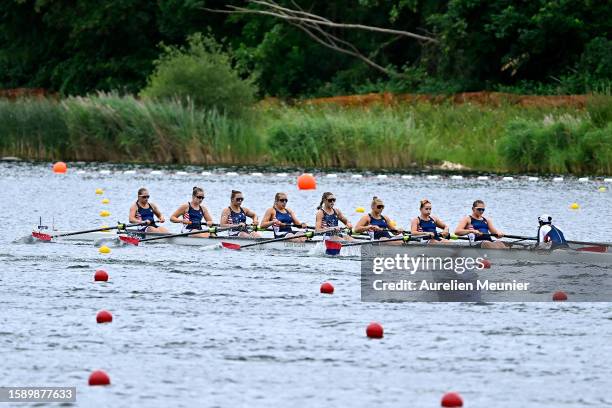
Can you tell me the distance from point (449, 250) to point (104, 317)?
8.24 meters

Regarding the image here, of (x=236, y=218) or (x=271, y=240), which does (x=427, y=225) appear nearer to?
(x=271, y=240)

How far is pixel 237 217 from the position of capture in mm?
29000

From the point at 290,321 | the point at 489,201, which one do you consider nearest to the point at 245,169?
the point at 489,201

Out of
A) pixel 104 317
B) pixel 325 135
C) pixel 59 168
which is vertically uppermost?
pixel 325 135

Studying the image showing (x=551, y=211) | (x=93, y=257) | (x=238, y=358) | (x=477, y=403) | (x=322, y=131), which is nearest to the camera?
(x=477, y=403)

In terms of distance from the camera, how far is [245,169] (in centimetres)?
4772

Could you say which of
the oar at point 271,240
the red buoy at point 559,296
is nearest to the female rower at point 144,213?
the oar at point 271,240

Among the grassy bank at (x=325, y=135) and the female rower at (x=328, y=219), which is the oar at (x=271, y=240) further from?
the grassy bank at (x=325, y=135)

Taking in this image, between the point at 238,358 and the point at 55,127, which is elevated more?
the point at 55,127

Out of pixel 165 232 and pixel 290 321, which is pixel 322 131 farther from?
pixel 290 321

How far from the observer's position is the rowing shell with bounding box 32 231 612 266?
2556 centimetres

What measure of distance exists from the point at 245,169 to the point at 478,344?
29184mm
